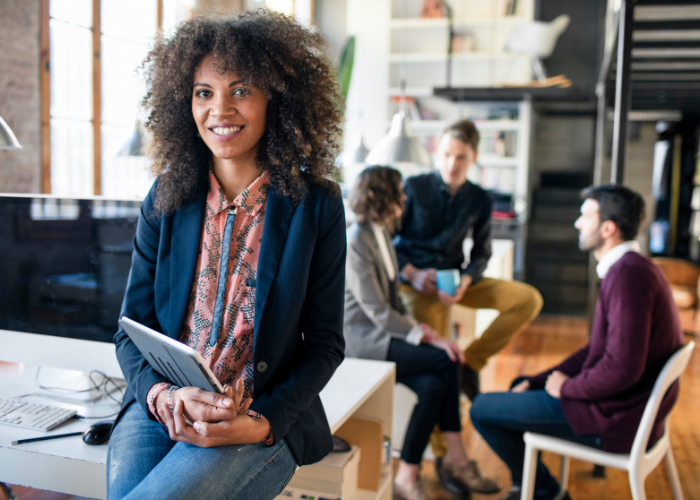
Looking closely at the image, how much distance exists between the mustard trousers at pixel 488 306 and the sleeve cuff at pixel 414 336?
56 cm

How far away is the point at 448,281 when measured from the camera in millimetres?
2559

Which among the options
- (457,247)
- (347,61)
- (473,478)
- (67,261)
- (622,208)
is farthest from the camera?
(347,61)

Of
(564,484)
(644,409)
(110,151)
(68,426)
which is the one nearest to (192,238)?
(68,426)

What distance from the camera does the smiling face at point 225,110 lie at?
1198 millimetres

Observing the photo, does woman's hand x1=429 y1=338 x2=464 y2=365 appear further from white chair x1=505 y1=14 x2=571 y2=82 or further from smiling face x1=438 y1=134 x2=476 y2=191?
white chair x1=505 y1=14 x2=571 y2=82

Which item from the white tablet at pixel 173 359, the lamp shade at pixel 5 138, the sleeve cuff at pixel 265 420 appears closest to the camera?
the white tablet at pixel 173 359

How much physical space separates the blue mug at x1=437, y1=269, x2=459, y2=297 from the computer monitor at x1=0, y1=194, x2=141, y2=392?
54.0 inches

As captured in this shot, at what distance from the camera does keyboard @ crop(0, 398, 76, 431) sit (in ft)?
4.55

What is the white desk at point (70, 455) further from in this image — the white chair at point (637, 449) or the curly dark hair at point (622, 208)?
the curly dark hair at point (622, 208)

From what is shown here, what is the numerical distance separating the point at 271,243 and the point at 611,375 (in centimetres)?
119

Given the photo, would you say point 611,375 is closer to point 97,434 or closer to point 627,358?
point 627,358

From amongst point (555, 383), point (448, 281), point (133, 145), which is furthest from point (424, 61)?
point (555, 383)

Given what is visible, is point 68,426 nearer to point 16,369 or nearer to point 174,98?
point 16,369

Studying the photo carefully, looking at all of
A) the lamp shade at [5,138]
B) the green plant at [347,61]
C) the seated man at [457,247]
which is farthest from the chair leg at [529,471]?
the green plant at [347,61]
